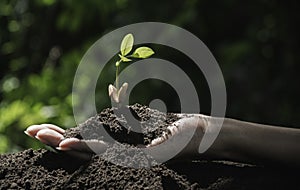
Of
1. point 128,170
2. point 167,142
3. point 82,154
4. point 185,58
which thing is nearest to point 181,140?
point 167,142

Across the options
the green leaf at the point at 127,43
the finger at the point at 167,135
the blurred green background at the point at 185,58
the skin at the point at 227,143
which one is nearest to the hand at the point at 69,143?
the skin at the point at 227,143

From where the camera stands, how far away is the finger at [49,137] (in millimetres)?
1550

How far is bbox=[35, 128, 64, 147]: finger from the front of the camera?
155 centimetres

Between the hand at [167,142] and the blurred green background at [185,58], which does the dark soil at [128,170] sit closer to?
the hand at [167,142]

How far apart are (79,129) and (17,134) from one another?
1990 mm

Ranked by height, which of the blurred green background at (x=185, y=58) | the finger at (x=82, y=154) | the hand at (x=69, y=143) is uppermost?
the blurred green background at (x=185, y=58)

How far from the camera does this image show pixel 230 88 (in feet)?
14.3

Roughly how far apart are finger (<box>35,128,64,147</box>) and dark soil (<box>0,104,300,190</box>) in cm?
3

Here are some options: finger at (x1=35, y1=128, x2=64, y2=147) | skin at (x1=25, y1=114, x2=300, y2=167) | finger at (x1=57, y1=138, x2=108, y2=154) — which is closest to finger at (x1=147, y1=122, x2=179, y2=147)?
skin at (x1=25, y1=114, x2=300, y2=167)

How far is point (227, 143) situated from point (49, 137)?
0.44 metres

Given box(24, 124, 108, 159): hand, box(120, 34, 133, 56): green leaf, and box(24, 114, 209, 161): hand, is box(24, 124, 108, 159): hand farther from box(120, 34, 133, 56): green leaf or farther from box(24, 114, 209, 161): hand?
box(120, 34, 133, 56): green leaf

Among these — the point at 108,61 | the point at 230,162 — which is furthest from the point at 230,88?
the point at 230,162

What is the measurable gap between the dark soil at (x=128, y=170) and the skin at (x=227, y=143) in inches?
1.0

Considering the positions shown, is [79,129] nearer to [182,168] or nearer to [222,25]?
[182,168]
